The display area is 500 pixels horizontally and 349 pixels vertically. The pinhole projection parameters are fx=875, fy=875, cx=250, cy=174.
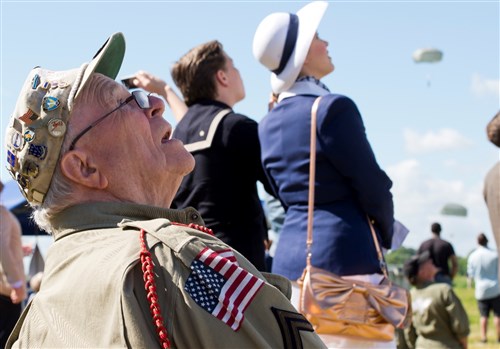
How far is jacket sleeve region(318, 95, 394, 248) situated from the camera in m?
3.57

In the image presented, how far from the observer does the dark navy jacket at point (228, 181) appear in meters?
3.95

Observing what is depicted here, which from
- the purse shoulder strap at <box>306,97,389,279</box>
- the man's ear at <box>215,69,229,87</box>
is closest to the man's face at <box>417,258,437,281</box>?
the man's ear at <box>215,69,229,87</box>

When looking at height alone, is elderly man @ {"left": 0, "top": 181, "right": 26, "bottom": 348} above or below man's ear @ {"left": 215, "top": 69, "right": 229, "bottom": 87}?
below

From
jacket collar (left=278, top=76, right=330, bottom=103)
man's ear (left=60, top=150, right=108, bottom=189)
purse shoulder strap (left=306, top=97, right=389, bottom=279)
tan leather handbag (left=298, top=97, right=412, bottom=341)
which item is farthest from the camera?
jacket collar (left=278, top=76, right=330, bottom=103)

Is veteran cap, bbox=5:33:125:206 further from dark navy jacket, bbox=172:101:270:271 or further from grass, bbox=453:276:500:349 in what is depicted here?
grass, bbox=453:276:500:349

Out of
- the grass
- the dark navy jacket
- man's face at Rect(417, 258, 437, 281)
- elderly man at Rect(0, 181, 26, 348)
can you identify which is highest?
the dark navy jacket

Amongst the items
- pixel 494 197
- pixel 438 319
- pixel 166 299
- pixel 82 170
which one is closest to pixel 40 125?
pixel 82 170

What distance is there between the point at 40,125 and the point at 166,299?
0.64 m

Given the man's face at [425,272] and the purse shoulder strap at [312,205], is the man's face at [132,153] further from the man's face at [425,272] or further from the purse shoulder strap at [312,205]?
the man's face at [425,272]

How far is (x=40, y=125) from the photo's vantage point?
89.0 inches

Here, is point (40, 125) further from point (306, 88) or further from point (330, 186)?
point (306, 88)

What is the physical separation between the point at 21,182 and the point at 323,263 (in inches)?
61.3

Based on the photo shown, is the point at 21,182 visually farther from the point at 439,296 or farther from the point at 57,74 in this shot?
the point at 439,296

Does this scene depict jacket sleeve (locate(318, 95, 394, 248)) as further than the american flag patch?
Yes
